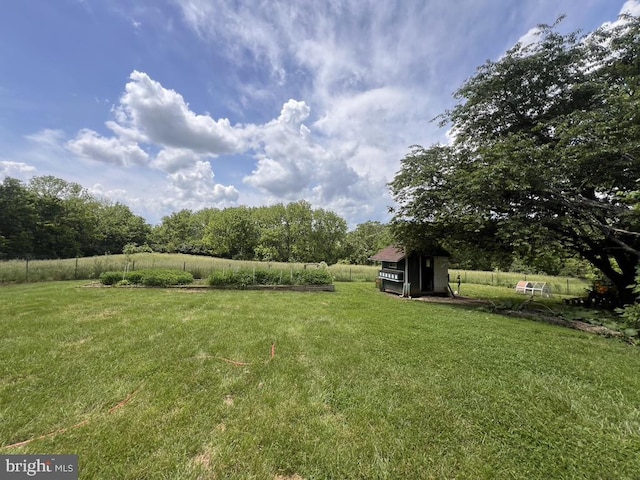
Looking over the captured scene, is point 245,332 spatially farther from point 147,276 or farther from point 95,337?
point 147,276

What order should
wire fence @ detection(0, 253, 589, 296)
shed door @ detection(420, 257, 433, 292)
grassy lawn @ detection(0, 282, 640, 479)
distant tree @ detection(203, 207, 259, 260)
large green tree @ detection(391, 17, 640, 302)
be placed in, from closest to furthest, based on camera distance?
grassy lawn @ detection(0, 282, 640, 479), large green tree @ detection(391, 17, 640, 302), wire fence @ detection(0, 253, 589, 296), shed door @ detection(420, 257, 433, 292), distant tree @ detection(203, 207, 259, 260)

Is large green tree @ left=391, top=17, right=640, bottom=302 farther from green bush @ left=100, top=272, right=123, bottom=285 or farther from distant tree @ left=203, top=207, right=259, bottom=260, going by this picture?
distant tree @ left=203, top=207, right=259, bottom=260

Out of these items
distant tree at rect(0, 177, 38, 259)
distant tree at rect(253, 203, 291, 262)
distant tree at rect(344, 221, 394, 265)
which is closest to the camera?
distant tree at rect(0, 177, 38, 259)

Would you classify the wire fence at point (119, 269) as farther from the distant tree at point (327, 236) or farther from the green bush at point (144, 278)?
the distant tree at point (327, 236)

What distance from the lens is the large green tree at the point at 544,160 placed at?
673 cm

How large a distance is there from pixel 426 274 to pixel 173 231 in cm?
3945

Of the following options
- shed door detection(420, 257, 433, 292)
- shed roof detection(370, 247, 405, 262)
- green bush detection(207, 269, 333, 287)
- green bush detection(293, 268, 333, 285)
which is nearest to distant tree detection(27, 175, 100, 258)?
green bush detection(207, 269, 333, 287)

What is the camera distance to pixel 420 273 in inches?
499

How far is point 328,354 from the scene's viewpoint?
4332 mm

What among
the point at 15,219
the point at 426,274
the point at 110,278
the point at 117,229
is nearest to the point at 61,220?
the point at 15,219

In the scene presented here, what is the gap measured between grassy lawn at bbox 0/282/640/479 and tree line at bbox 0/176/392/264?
24.0 m

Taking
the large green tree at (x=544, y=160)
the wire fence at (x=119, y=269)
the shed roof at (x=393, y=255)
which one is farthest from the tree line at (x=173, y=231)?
the large green tree at (x=544, y=160)

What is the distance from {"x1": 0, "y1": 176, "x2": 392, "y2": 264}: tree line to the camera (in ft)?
83.2

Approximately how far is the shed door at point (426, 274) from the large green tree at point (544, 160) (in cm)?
242
